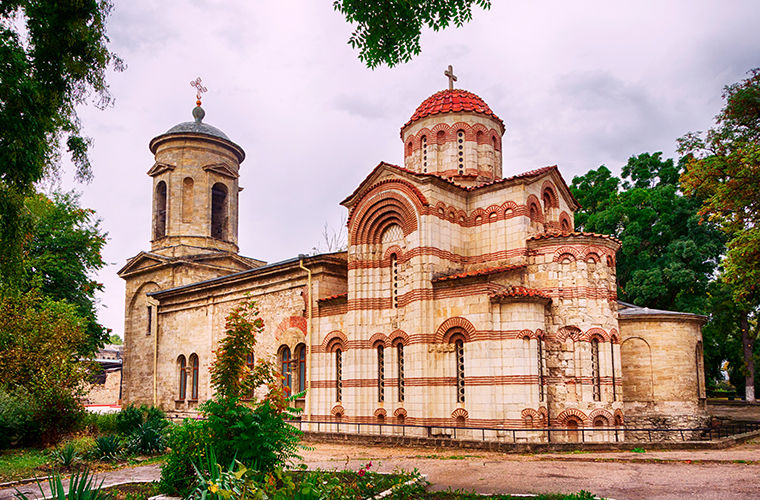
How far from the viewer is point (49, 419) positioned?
16938mm

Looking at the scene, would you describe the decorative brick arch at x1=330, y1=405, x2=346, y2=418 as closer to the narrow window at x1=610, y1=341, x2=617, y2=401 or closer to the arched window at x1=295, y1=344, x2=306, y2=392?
the arched window at x1=295, y1=344, x2=306, y2=392

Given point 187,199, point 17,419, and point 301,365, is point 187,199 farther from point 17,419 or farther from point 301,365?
point 17,419

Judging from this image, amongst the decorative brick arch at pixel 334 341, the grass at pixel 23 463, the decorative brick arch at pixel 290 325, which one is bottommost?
the grass at pixel 23 463

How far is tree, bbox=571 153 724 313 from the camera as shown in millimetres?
25812

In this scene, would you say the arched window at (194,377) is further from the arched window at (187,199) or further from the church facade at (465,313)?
the arched window at (187,199)

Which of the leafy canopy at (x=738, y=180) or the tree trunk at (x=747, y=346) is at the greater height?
the leafy canopy at (x=738, y=180)

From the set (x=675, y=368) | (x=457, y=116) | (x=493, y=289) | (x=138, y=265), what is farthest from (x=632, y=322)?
(x=138, y=265)

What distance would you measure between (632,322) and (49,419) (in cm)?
1711

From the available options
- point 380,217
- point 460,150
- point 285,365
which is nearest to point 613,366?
point 380,217

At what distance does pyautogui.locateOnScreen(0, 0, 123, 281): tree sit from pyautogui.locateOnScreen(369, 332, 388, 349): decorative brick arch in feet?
33.4

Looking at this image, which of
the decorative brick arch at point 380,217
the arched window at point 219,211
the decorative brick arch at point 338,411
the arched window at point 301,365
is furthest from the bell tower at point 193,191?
the decorative brick arch at point 338,411

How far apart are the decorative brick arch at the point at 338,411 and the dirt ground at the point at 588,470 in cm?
366

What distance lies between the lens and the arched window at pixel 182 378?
25719mm

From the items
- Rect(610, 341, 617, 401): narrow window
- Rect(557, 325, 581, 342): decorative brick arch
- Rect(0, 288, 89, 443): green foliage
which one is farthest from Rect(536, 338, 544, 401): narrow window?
Rect(0, 288, 89, 443): green foliage
